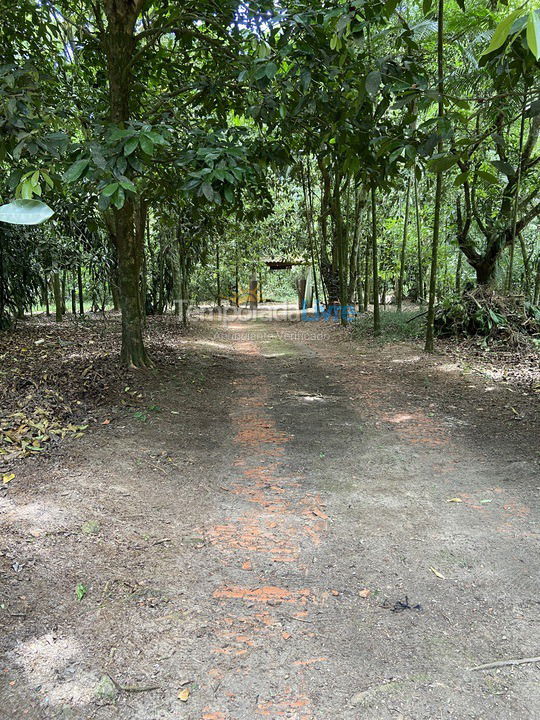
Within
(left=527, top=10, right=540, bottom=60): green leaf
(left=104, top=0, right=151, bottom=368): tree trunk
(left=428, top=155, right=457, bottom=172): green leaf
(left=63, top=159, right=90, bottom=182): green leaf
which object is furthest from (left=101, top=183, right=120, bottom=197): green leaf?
(left=104, top=0, right=151, bottom=368): tree trunk

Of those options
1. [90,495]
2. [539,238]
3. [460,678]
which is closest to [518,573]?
[460,678]

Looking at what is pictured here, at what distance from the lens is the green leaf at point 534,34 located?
97 cm

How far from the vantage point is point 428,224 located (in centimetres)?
1408

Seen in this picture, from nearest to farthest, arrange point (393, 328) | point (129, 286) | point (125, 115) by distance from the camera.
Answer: point (125, 115) → point (129, 286) → point (393, 328)

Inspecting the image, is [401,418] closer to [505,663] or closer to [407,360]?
[407,360]

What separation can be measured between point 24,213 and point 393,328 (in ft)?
34.3

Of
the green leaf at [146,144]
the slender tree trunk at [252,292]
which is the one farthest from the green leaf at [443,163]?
the slender tree trunk at [252,292]

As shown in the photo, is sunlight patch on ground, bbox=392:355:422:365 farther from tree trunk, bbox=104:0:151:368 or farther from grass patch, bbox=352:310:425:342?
tree trunk, bbox=104:0:151:368

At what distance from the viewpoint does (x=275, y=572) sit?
2463 millimetres

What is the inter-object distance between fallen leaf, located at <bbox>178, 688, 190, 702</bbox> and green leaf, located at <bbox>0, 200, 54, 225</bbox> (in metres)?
1.69

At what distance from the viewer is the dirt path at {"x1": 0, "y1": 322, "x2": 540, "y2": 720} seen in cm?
176

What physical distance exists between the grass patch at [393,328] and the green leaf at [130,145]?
7236mm

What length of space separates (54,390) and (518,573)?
14.3 ft

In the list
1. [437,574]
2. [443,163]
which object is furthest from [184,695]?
[443,163]
